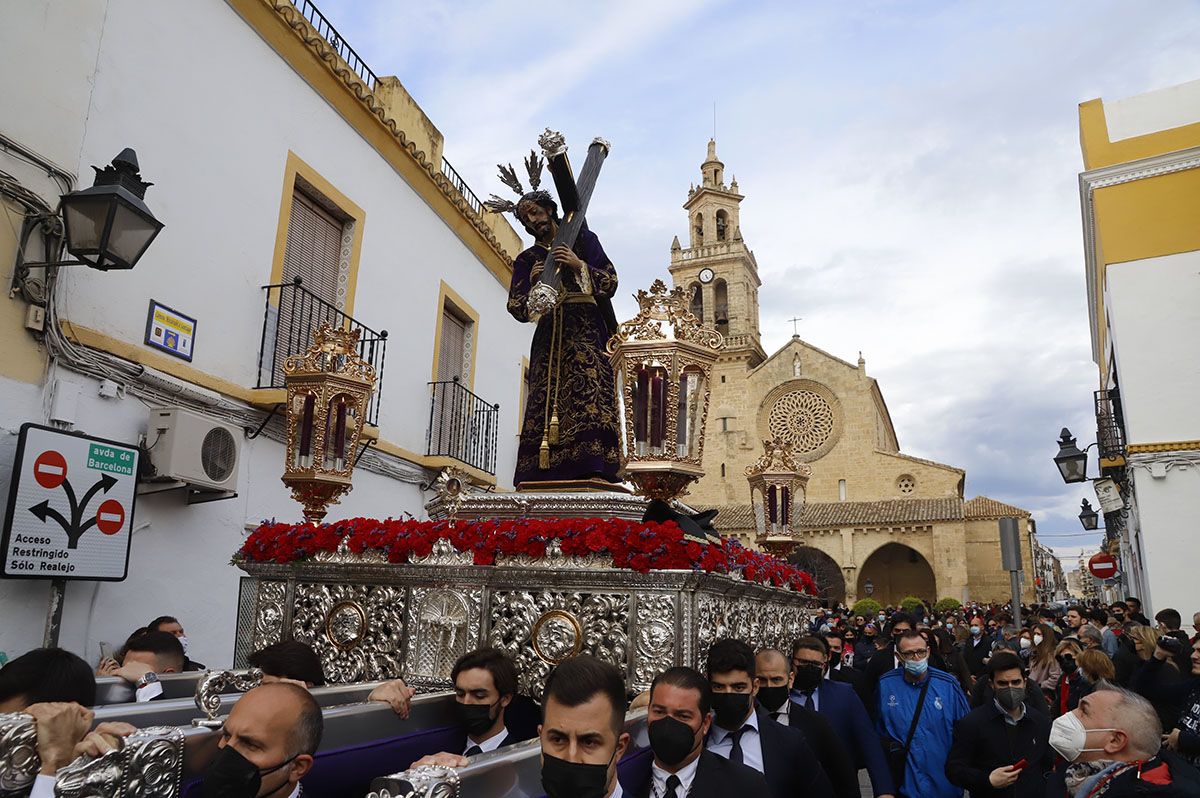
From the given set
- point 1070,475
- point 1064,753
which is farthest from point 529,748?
point 1070,475

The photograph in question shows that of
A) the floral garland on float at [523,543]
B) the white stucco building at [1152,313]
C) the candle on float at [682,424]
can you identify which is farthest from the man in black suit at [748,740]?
the white stucco building at [1152,313]

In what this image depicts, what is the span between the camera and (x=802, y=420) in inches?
1551

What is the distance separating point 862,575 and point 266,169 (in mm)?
32220

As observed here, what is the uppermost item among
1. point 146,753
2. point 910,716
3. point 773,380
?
point 773,380

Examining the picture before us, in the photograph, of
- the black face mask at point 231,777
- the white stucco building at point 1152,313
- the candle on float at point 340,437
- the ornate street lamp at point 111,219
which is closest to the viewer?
the black face mask at point 231,777

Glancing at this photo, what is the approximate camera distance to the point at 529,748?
2393 millimetres

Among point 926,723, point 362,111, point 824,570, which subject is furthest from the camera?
point 824,570

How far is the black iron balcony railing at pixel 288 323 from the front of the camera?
7387 millimetres

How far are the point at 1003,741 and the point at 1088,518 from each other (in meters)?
16.3

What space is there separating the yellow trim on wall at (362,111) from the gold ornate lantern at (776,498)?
5.18 m

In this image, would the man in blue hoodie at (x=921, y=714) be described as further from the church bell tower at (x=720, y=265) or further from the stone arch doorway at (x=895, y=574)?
the church bell tower at (x=720, y=265)

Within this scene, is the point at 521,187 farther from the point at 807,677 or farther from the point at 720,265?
the point at 720,265

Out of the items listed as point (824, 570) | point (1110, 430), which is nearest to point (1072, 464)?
point (1110, 430)

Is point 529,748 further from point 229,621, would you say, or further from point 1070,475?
point 1070,475
